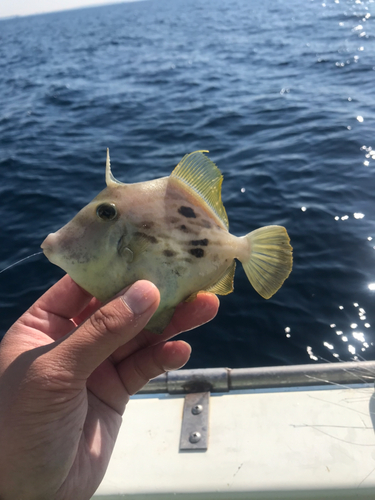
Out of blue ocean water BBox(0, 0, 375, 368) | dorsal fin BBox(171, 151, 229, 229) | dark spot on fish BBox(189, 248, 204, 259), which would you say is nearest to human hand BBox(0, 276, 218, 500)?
dark spot on fish BBox(189, 248, 204, 259)

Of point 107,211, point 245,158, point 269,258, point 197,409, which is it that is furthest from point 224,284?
point 245,158

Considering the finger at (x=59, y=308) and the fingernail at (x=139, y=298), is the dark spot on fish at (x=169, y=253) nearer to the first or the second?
the fingernail at (x=139, y=298)

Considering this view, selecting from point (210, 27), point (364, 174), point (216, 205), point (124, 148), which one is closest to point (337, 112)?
point (364, 174)

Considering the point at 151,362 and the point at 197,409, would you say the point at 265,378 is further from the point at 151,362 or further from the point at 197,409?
the point at 151,362

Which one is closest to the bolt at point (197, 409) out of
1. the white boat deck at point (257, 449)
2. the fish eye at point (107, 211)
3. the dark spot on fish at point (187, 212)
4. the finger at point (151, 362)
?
the white boat deck at point (257, 449)

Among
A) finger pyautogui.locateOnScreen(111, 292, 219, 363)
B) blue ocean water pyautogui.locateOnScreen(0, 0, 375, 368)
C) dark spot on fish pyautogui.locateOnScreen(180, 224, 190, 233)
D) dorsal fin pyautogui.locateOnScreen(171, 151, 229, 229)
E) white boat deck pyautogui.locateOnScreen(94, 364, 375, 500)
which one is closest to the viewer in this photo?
dark spot on fish pyautogui.locateOnScreen(180, 224, 190, 233)

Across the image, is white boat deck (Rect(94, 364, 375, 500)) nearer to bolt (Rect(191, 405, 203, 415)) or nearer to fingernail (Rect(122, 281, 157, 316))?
bolt (Rect(191, 405, 203, 415))
